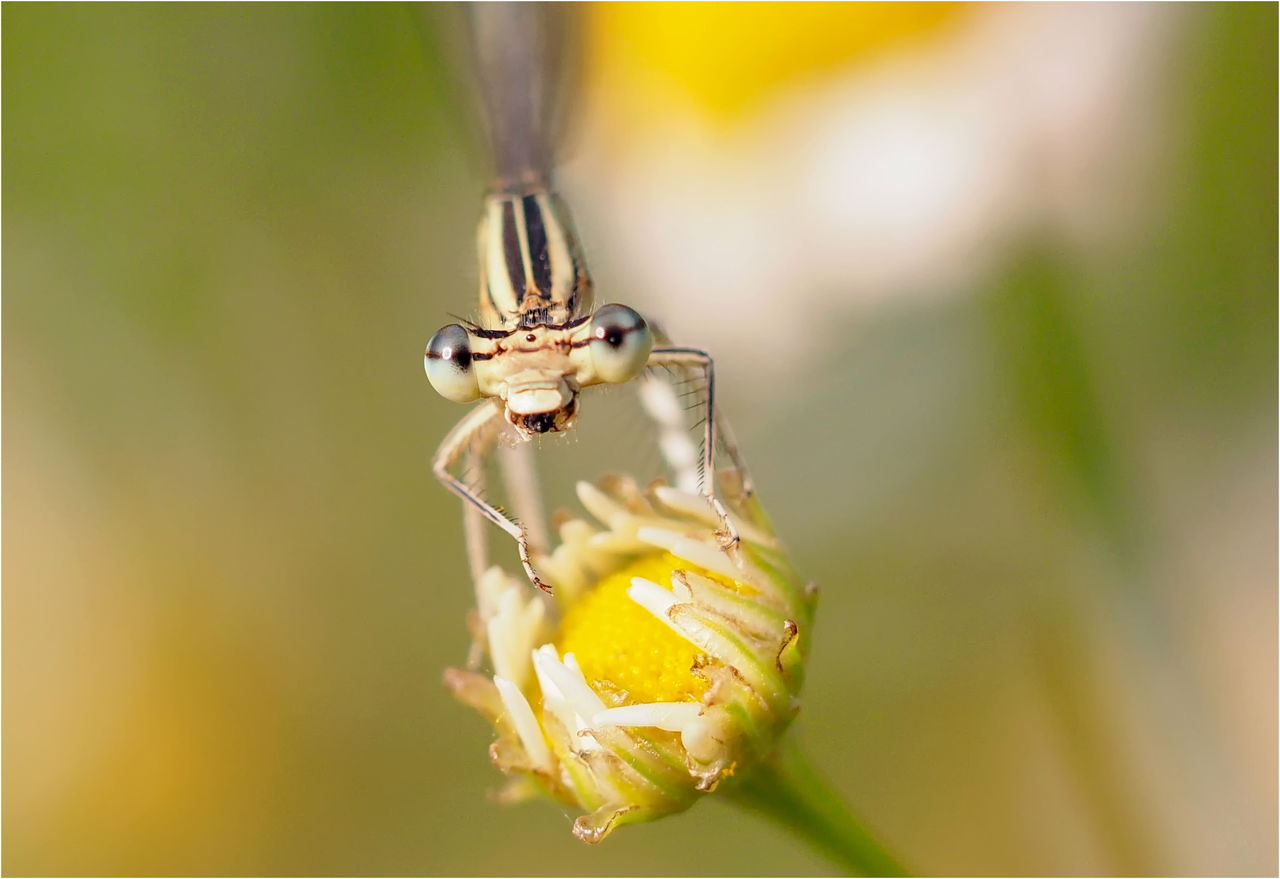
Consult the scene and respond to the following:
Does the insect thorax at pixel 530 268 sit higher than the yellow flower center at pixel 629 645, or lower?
higher

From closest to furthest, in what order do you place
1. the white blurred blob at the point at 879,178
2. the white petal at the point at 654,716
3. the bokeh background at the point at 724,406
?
the white petal at the point at 654,716
the bokeh background at the point at 724,406
the white blurred blob at the point at 879,178

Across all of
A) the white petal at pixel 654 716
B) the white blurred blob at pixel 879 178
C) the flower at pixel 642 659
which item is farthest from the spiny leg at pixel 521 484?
the white petal at pixel 654 716

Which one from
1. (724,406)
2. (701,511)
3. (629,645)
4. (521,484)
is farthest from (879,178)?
(629,645)

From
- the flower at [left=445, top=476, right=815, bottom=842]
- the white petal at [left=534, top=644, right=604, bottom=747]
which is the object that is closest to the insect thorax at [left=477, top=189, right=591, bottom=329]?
the flower at [left=445, top=476, right=815, bottom=842]

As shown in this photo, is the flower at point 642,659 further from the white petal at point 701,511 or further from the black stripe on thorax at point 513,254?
the black stripe on thorax at point 513,254

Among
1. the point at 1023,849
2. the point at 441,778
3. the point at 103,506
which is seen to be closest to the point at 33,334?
the point at 103,506

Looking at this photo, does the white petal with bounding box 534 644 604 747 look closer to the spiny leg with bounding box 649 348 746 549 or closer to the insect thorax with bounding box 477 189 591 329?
the spiny leg with bounding box 649 348 746 549

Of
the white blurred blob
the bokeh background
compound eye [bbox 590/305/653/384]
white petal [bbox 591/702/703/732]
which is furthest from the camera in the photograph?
the white blurred blob

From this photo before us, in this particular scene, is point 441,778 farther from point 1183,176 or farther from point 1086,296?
point 1183,176
